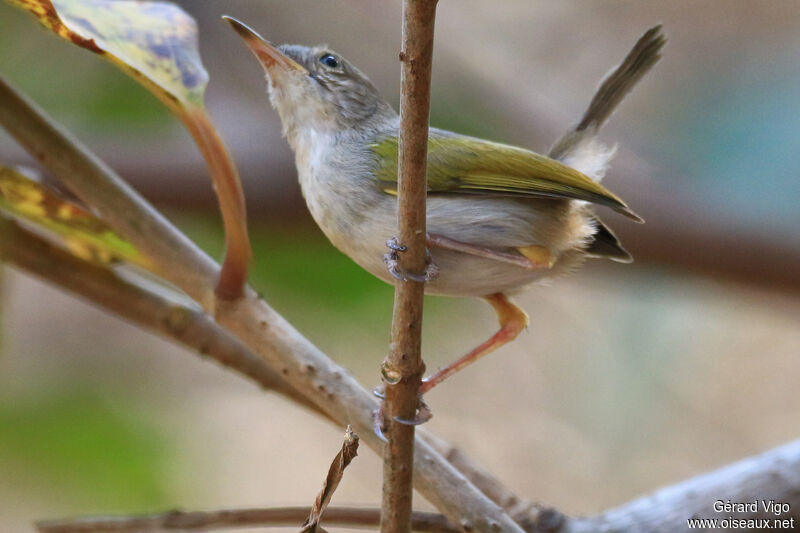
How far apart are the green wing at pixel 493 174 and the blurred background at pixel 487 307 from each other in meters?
1.10

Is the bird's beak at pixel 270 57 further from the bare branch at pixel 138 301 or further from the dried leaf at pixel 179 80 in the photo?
the bare branch at pixel 138 301

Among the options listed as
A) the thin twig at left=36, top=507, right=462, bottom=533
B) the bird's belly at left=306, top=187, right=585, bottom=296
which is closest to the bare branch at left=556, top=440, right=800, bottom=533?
the thin twig at left=36, top=507, right=462, bottom=533

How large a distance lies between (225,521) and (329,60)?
136 cm

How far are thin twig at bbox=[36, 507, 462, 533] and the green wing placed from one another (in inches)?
30.1

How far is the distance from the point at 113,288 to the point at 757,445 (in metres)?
4.12

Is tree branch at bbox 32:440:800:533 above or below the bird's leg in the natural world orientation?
below

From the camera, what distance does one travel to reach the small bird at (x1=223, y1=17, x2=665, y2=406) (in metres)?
2.11

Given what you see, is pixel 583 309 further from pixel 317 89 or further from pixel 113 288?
pixel 113 288

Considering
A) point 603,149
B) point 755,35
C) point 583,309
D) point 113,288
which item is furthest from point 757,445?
point 113,288

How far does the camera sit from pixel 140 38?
195 cm

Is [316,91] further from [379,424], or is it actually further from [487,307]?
[487,307]

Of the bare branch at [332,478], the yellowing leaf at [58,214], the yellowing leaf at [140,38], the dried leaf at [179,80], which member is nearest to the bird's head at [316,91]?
the yellowing leaf at [140,38]

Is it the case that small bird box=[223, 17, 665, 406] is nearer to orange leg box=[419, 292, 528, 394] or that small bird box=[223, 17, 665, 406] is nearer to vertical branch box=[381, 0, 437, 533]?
orange leg box=[419, 292, 528, 394]

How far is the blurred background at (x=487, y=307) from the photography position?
11.1 ft
